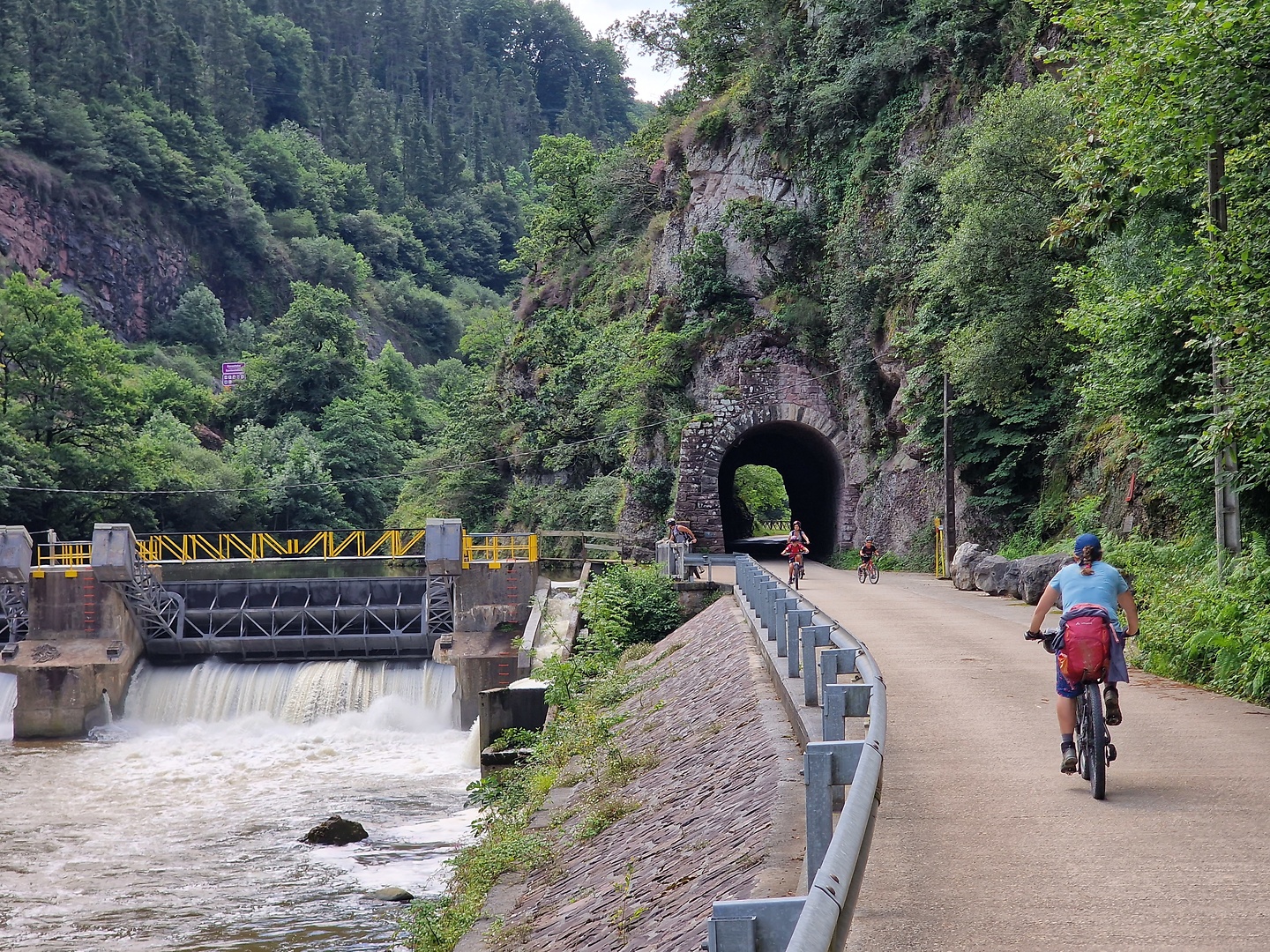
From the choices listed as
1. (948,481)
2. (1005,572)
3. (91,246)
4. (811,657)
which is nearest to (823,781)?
(811,657)

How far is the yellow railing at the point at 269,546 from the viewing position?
124 ft

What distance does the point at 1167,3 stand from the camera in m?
12.9

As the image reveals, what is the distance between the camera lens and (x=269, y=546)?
5556 cm

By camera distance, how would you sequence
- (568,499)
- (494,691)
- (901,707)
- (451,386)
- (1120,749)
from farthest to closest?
(451,386), (568,499), (494,691), (901,707), (1120,749)

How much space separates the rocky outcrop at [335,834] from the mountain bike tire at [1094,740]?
15176mm

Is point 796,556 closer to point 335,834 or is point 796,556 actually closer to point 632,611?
point 632,611

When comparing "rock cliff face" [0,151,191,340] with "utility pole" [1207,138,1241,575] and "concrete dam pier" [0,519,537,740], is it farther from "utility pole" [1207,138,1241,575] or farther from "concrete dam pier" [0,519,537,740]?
"utility pole" [1207,138,1241,575]

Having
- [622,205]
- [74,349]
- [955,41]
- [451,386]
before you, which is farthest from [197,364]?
[955,41]

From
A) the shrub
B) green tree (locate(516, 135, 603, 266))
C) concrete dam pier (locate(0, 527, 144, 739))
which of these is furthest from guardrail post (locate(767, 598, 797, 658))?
green tree (locate(516, 135, 603, 266))

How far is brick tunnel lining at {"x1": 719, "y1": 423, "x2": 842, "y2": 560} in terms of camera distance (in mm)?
40406

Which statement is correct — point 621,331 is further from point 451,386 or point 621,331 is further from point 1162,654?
point 451,386

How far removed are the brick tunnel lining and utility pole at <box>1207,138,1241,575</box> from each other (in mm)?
24554

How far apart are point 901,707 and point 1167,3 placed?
26.5ft

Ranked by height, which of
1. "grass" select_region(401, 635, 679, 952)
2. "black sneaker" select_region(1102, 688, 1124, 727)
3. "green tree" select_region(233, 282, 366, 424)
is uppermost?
"green tree" select_region(233, 282, 366, 424)
